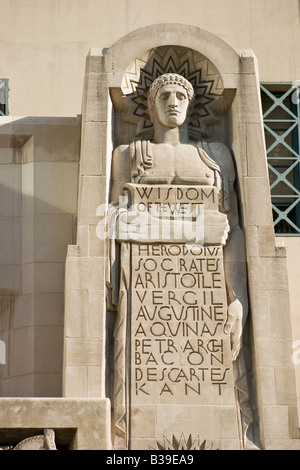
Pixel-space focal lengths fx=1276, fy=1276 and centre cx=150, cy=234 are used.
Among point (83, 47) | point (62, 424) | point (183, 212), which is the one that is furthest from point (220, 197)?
point (83, 47)

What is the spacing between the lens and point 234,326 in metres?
20.7

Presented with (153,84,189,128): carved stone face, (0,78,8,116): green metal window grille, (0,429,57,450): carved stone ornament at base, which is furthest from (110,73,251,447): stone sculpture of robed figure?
(0,78,8,116): green metal window grille

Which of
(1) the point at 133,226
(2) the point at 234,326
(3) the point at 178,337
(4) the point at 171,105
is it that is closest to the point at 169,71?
(4) the point at 171,105

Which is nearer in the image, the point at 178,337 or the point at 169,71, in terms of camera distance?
the point at 178,337

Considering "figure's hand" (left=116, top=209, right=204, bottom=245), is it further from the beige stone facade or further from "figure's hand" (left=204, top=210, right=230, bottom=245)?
the beige stone facade

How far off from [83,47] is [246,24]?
11.8ft

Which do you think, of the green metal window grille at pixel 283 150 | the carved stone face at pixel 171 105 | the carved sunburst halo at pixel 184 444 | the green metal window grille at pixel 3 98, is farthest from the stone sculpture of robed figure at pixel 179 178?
the green metal window grille at pixel 3 98

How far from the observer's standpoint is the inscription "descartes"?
66.4 feet

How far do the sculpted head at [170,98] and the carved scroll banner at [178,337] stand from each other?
132 centimetres

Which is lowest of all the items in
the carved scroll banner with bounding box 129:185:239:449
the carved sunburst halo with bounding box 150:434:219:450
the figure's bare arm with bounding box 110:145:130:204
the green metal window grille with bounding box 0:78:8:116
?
the carved sunburst halo with bounding box 150:434:219:450

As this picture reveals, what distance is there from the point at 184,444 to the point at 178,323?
78.1 inches

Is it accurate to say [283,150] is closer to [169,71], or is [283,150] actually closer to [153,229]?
[169,71]

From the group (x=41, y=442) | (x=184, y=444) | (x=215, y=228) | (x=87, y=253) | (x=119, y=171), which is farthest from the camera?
(x=119, y=171)

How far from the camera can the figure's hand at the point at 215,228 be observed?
21.2 meters
